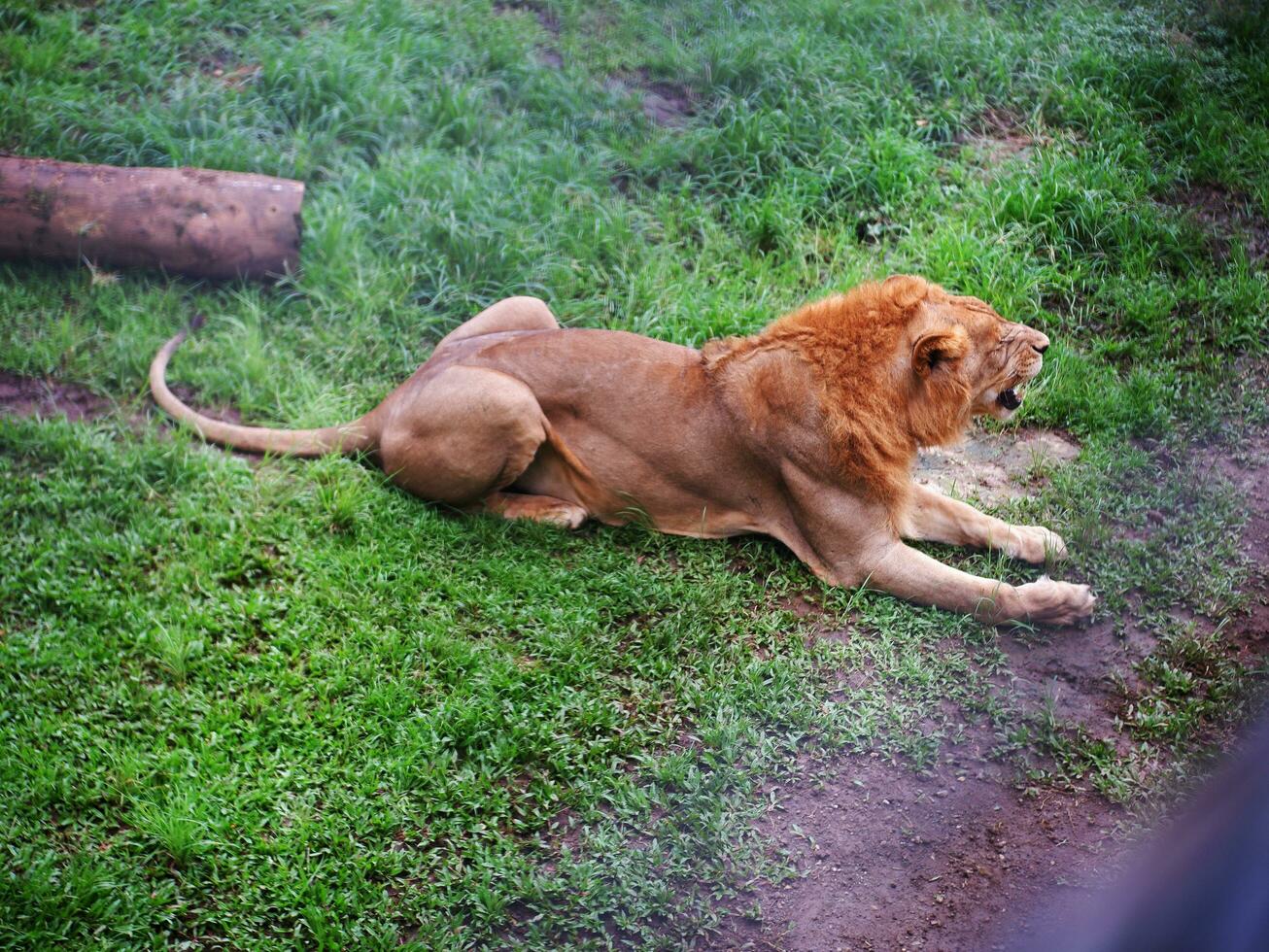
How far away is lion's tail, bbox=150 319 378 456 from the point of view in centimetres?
519

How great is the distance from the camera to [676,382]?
470 centimetres

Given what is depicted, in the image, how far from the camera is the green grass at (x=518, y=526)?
3.62 metres

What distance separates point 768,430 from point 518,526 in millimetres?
1176

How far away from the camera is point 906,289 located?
14.8 ft

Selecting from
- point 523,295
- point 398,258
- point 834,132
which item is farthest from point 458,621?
point 834,132

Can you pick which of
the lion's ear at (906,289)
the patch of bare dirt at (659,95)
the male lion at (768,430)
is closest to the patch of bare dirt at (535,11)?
the patch of bare dirt at (659,95)

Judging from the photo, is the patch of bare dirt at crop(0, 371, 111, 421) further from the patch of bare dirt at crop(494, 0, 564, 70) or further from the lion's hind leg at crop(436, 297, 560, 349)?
the patch of bare dirt at crop(494, 0, 564, 70)

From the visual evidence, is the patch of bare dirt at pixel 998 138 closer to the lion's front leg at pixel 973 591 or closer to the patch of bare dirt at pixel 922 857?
the lion's front leg at pixel 973 591

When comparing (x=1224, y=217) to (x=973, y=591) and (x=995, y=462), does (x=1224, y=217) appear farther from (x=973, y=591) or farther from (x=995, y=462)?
(x=973, y=591)

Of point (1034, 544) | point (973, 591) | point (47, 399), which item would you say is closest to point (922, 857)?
point (973, 591)

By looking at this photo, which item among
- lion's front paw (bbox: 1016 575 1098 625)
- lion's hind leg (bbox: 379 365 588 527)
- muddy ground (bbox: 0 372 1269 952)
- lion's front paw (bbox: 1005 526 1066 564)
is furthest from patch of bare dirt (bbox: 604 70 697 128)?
muddy ground (bbox: 0 372 1269 952)

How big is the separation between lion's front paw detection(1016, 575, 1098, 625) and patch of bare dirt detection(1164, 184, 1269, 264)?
2.48 m

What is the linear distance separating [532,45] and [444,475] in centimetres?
390

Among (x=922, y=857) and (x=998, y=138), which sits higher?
(x=998, y=138)
